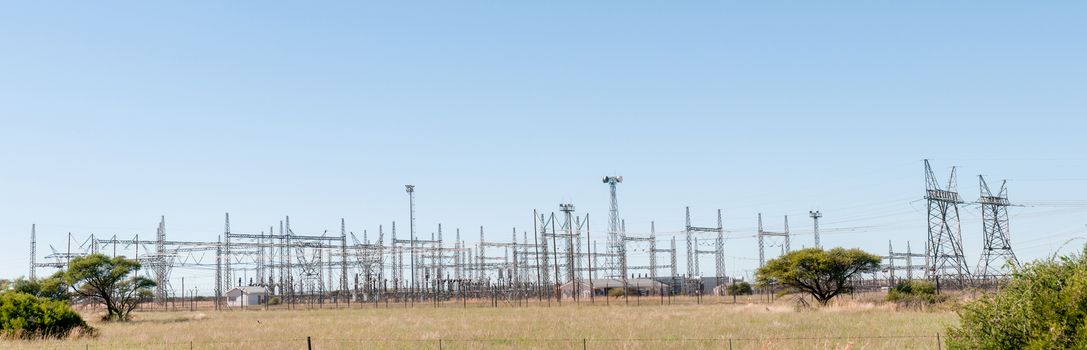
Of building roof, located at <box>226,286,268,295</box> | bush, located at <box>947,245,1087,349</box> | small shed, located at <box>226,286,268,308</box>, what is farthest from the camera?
building roof, located at <box>226,286,268,295</box>

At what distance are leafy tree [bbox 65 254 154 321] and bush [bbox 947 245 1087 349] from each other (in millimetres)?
55094

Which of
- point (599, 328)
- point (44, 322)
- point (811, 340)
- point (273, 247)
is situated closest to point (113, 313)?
point (44, 322)

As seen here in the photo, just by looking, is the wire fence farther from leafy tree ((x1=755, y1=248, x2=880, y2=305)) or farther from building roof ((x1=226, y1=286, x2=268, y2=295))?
building roof ((x1=226, y1=286, x2=268, y2=295))

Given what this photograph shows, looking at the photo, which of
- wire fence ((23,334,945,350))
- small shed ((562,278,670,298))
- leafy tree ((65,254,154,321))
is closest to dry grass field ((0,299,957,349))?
wire fence ((23,334,945,350))

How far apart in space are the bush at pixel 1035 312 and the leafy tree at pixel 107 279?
5509cm

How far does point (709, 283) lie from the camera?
163500 mm

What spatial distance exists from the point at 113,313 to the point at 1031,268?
193ft

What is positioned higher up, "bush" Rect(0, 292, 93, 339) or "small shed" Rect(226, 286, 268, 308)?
"bush" Rect(0, 292, 93, 339)

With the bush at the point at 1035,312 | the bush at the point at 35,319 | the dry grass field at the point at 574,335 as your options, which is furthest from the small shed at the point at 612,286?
the bush at the point at 1035,312

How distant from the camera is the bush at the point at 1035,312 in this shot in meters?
11.6

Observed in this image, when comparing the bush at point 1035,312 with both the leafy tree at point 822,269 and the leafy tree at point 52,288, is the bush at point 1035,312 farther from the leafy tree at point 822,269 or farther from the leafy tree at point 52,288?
the leafy tree at point 52,288

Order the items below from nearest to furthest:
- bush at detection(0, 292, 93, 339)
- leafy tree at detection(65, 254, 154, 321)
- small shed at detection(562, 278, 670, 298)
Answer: bush at detection(0, 292, 93, 339)
leafy tree at detection(65, 254, 154, 321)
small shed at detection(562, 278, 670, 298)

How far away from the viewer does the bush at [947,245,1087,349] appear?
11.6 m

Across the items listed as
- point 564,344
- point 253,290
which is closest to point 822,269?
point 564,344
